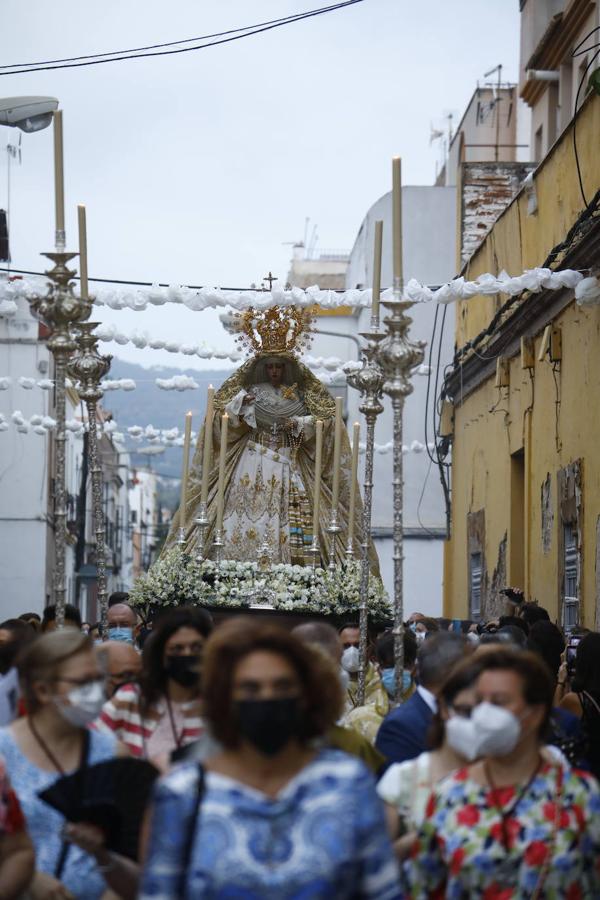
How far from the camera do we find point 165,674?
5.18 meters

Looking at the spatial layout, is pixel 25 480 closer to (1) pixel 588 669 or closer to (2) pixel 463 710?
(1) pixel 588 669

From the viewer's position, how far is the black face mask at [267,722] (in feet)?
11.1

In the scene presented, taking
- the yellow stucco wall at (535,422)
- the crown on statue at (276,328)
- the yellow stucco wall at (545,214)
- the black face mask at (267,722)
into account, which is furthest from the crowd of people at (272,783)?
the yellow stucco wall at (545,214)

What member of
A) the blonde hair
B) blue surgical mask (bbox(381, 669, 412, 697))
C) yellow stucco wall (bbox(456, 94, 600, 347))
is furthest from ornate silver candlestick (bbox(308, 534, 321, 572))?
the blonde hair

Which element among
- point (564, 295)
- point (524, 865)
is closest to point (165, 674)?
point (524, 865)

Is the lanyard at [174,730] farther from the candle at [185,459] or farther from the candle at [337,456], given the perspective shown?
the candle at [337,456]

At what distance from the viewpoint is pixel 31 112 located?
45.3 feet

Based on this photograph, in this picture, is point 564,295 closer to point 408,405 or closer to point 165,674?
point 165,674

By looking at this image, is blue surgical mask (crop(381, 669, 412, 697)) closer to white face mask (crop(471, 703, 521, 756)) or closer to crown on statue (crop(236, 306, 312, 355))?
white face mask (crop(471, 703, 521, 756))

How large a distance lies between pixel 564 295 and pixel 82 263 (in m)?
6.70

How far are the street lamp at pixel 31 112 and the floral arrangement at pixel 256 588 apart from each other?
4.77 m

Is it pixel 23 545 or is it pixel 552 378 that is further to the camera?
pixel 23 545

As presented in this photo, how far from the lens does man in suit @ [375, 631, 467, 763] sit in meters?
5.37

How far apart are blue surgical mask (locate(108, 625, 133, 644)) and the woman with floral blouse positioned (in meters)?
5.43
